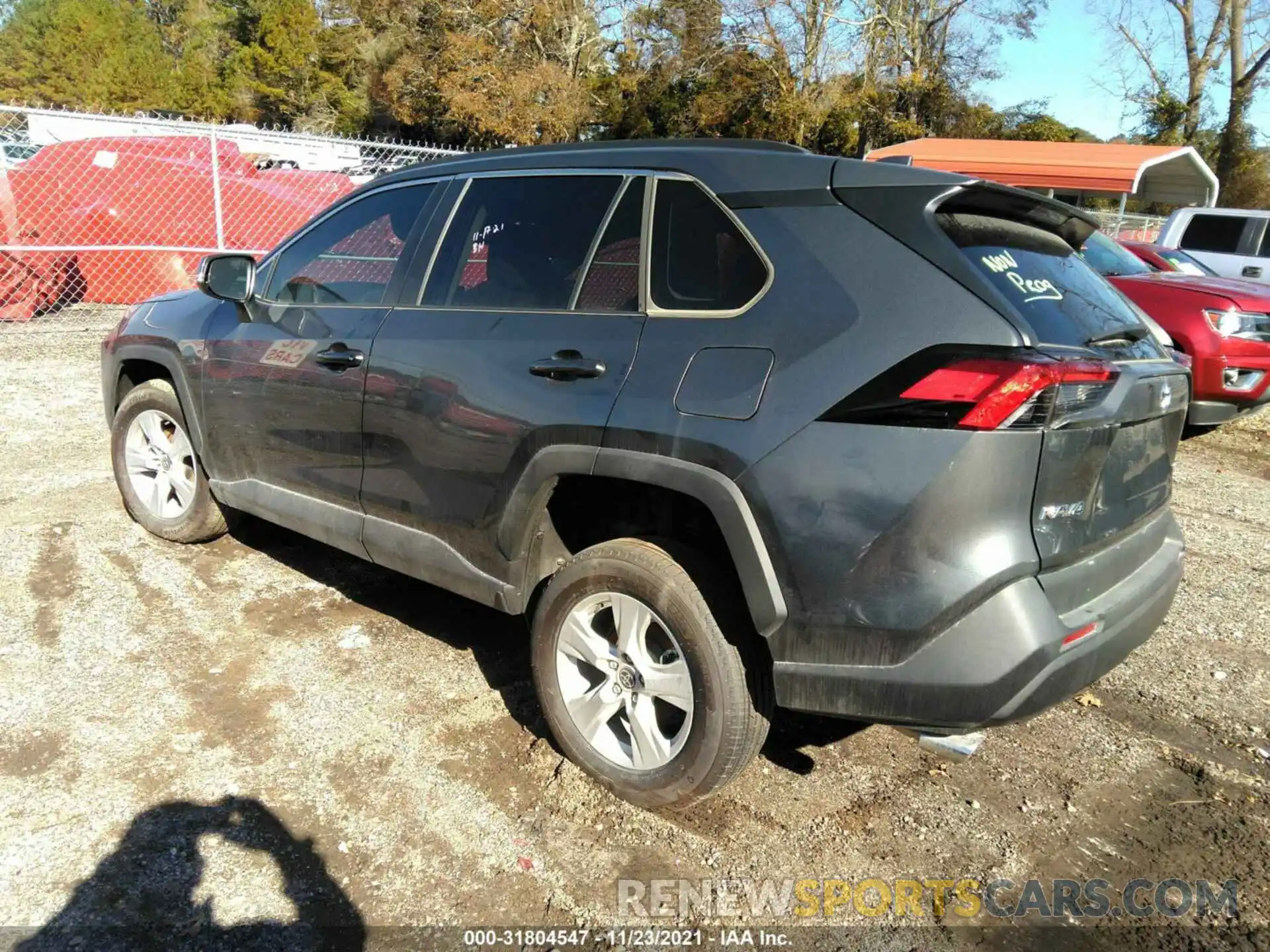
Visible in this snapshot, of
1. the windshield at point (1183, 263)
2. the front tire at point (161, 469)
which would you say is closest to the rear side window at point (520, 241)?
the front tire at point (161, 469)

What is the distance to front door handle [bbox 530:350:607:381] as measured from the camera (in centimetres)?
270

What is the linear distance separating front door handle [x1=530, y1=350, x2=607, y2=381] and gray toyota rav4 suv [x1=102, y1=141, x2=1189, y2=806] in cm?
1

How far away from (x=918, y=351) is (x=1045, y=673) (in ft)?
2.73

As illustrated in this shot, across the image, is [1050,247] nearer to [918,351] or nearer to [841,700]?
[918,351]

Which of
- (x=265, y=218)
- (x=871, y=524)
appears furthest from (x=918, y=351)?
(x=265, y=218)

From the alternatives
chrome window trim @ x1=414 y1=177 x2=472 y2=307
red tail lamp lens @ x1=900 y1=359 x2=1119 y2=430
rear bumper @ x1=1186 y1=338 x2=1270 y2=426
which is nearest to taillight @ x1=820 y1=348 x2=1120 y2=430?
red tail lamp lens @ x1=900 y1=359 x2=1119 y2=430

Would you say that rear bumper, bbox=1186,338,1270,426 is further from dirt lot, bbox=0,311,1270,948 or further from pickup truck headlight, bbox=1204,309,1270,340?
dirt lot, bbox=0,311,1270,948

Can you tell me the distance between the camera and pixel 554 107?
31453 mm

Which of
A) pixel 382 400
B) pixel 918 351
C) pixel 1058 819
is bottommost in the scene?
pixel 1058 819

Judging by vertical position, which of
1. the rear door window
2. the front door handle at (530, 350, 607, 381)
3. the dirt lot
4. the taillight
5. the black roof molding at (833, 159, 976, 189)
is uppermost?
the black roof molding at (833, 159, 976, 189)

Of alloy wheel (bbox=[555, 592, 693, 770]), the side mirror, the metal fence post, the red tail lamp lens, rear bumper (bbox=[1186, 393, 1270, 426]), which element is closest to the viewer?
the red tail lamp lens

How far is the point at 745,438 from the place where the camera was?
92.9 inches

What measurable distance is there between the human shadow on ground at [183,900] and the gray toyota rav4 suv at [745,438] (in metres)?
0.83

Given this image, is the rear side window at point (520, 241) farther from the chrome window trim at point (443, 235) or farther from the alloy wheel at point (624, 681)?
the alloy wheel at point (624, 681)
